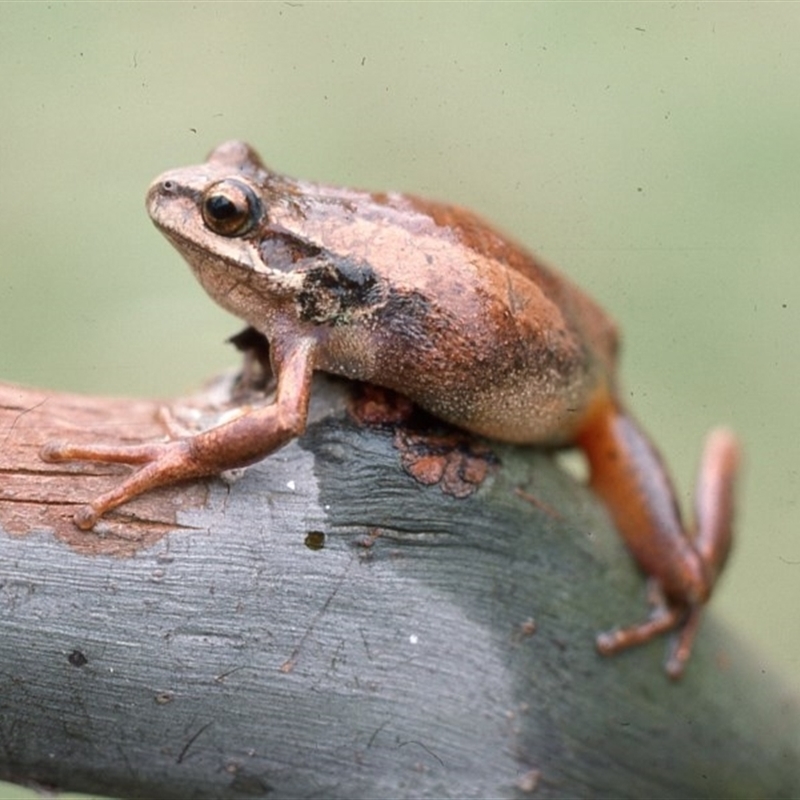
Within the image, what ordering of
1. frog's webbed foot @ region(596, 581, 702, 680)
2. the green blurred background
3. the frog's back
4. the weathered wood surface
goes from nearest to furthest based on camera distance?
the weathered wood surface → the frog's back → frog's webbed foot @ region(596, 581, 702, 680) → the green blurred background

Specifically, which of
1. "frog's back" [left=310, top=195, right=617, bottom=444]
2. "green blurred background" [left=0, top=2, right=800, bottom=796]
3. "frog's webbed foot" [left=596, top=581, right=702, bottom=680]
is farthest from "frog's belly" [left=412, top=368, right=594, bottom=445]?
"green blurred background" [left=0, top=2, right=800, bottom=796]

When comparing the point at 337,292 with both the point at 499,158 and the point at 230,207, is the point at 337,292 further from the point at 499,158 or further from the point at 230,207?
the point at 499,158

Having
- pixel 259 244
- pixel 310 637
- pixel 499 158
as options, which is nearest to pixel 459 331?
pixel 259 244

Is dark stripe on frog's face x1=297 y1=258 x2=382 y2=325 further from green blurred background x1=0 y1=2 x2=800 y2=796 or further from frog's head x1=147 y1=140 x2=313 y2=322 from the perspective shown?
green blurred background x1=0 y1=2 x2=800 y2=796

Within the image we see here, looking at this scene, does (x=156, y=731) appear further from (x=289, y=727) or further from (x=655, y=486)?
(x=655, y=486)

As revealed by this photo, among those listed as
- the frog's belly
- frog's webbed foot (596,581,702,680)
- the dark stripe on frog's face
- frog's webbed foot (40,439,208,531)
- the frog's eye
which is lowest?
frog's webbed foot (596,581,702,680)

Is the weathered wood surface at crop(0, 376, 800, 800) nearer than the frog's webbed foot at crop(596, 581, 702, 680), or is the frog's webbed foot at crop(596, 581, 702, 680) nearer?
the weathered wood surface at crop(0, 376, 800, 800)
